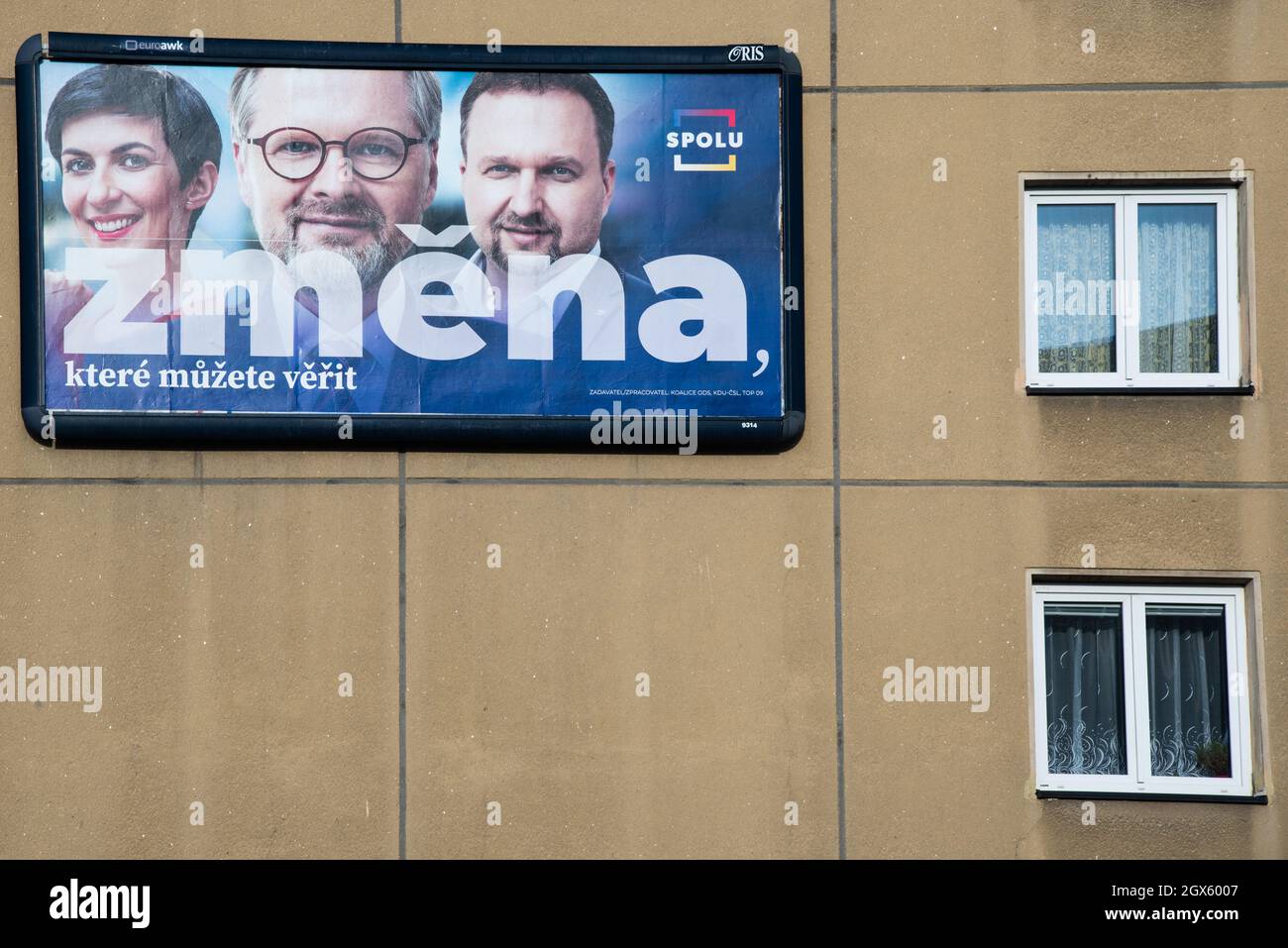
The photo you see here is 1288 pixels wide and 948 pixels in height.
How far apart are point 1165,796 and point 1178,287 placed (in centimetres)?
285

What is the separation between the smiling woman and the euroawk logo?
2546mm

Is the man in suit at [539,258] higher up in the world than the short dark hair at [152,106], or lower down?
lower down

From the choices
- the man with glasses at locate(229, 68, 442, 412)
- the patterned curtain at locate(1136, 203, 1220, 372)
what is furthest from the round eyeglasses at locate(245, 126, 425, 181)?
the patterned curtain at locate(1136, 203, 1220, 372)

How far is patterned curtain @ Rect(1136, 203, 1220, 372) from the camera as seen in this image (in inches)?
295

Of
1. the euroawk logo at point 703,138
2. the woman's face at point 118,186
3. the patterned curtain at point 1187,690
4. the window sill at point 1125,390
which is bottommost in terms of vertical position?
the patterned curtain at point 1187,690

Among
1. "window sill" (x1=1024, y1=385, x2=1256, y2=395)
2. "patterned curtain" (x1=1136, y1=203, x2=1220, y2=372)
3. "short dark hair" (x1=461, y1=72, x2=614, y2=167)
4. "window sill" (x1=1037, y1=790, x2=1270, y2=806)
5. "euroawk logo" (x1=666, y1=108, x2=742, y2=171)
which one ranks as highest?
"short dark hair" (x1=461, y1=72, x2=614, y2=167)

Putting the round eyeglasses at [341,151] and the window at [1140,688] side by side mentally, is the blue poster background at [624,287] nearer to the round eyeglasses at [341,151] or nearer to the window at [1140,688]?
the round eyeglasses at [341,151]

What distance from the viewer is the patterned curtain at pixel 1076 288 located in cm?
748

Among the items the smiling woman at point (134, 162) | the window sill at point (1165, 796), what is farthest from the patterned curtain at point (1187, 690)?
the smiling woman at point (134, 162)

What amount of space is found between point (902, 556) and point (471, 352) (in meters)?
2.64

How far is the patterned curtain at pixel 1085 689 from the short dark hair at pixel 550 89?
12.0 feet

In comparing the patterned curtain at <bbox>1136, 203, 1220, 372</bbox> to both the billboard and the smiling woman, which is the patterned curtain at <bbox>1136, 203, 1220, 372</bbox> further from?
the smiling woman

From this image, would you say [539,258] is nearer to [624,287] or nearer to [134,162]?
[624,287]

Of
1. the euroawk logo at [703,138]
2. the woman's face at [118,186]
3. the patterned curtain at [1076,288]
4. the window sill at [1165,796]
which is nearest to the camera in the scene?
the window sill at [1165,796]
